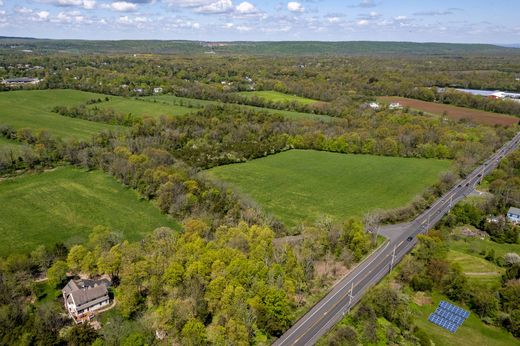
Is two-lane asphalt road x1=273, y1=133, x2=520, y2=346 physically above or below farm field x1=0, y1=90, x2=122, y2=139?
below

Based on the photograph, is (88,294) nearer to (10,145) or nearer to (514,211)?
(10,145)

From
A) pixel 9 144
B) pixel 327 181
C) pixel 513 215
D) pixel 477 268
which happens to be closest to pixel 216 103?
pixel 9 144

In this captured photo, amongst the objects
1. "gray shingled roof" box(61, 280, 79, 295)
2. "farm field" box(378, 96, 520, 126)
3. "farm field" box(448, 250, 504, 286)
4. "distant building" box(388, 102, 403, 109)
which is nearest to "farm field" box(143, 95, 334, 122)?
"distant building" box(388, 102, 403, 109)

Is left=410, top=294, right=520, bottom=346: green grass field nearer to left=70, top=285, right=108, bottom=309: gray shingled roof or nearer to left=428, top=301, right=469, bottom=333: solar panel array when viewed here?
left=428, top=301, right=469, bottom=333: solar panel array

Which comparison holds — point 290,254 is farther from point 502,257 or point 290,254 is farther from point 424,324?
point 502,257

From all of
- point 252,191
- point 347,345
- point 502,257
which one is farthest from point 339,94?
point 347,345

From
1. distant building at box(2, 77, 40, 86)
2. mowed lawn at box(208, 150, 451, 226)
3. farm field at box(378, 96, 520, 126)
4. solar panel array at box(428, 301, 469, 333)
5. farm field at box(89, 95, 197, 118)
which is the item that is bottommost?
solar panel array at box(428, 301, 469, 333)
